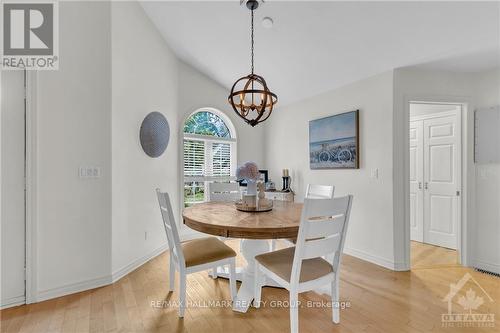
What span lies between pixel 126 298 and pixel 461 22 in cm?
365

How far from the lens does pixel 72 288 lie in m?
2.27

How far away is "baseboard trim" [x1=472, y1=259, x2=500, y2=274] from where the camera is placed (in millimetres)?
2678

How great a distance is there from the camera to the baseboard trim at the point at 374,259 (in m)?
2.71

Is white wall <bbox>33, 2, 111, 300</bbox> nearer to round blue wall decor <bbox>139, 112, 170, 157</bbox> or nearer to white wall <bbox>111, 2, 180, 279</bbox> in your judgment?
white wall <bbox>111, 2, 180, 279</bbox>

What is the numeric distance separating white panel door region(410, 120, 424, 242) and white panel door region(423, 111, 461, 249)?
6cm

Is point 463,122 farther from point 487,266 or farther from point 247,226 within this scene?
point 247,226

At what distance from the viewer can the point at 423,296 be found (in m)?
2.19

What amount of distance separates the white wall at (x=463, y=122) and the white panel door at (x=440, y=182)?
0.48 meters

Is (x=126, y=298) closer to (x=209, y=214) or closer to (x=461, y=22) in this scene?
(x=209, y=214)

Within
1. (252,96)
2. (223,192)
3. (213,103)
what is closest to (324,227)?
(252,96)

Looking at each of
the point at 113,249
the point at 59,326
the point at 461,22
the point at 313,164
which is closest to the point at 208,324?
the point at 59,326

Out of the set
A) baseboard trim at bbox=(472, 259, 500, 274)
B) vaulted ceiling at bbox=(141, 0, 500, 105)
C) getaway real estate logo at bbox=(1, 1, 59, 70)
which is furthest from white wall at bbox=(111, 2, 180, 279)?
baseboard trim at bbox=(472, 259, 500, 274)

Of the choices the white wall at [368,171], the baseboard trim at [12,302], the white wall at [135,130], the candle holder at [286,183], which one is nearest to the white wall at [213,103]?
the white wall at [135,130]

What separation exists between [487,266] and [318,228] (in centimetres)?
259
